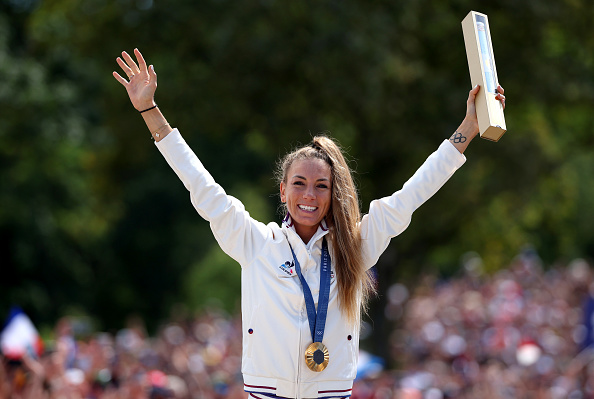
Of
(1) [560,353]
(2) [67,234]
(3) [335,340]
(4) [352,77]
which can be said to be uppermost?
(2) [67,234]

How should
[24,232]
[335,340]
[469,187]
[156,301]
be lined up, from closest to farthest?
[335,340] < [469,187] < [24,232] < [156,301]

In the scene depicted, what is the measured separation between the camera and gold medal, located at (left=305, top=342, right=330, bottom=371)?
361 centimetres

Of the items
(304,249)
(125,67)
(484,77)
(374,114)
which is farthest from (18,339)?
(484,77)

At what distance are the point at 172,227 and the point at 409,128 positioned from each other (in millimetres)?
18703

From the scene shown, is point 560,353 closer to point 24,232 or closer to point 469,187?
point 469,187

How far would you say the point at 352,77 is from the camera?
41.0 feet

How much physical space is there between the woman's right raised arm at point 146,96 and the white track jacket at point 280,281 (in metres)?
0.06

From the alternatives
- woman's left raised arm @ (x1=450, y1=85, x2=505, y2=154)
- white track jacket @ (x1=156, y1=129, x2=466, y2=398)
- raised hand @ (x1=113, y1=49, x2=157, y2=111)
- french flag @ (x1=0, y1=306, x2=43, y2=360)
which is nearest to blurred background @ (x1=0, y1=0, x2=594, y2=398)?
french flag @ (x1=0, y1=306, x2=43, y2=360)

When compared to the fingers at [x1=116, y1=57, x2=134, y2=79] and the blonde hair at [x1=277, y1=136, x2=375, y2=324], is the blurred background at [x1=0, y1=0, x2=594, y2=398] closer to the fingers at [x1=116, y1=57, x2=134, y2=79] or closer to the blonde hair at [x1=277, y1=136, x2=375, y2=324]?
the blonde hair at [x1=277, y1=136, x2=375, y2=324]

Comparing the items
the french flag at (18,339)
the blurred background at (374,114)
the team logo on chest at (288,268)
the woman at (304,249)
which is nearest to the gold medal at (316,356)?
the woman at (304,249)

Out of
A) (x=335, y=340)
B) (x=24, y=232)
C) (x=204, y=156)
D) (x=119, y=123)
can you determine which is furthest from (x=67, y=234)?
(x=335, y=340)

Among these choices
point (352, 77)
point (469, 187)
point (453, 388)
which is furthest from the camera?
point (469, 187)

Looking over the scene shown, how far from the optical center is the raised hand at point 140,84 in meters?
3.77

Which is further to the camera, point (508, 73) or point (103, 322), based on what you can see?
point (103, 322)
